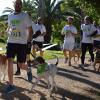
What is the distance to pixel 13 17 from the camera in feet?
34.4

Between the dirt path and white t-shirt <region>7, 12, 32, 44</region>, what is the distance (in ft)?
4.01

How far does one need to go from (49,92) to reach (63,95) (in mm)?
339

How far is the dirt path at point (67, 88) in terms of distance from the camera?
10117mm

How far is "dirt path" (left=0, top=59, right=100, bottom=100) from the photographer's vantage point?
10.1 metres

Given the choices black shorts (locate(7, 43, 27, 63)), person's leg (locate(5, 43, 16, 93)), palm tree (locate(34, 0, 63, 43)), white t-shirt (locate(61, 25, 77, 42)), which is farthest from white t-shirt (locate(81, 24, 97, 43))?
palm tree (locate(34, 0, 63, 43))

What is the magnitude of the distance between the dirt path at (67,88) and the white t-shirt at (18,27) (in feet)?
4.01

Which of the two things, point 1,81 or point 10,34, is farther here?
point 1,81

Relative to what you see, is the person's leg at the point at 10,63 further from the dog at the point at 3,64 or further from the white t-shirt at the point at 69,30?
the white t-shirt at the point at 69,30

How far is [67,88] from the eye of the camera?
11422 mm

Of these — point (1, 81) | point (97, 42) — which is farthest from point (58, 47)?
point (1, 81)

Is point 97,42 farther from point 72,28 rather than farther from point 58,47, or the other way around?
point 58,47

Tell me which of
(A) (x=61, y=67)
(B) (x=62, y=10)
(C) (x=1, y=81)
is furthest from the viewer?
(B) (x=62, y=10)

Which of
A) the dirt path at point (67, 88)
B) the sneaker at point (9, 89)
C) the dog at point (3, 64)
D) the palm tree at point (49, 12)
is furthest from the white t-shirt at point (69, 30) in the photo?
the palm tree at point (49, 12)

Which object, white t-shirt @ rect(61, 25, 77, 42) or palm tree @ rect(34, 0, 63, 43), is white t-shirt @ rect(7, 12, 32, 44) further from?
palm tree @ rect(34, 0, 63, 43)
